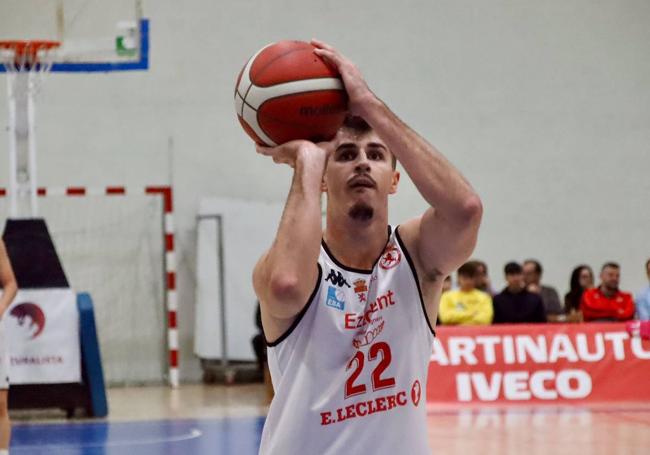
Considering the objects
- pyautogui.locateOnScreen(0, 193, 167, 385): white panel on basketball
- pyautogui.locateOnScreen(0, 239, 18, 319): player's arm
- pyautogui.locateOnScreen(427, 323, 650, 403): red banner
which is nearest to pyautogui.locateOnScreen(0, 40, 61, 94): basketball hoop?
pyautogui.locateOnScreen(0, 193, 167, 385): white panel on basketball

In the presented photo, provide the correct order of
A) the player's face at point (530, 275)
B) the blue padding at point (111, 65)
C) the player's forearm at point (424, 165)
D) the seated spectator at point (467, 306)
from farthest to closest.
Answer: the player's face at point (530, 275), the blue padding at point (111, 65), the seated spectator at point (467, 306), the player's forearm at point (424, 165)

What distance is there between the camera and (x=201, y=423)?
11.0 metres

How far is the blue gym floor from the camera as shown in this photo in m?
9.16

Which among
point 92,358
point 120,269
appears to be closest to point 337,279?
point 92,358

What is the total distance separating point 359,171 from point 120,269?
12738 millimetres

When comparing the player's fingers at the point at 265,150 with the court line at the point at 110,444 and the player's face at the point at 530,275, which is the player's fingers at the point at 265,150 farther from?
the player's face at the point at 530,275

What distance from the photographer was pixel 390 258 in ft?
10.6

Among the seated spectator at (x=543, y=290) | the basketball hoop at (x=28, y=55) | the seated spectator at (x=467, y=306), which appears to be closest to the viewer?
the basketball hoop at (x=28, y=55)

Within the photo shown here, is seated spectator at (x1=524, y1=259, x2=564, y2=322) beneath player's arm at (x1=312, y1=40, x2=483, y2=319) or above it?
beneath

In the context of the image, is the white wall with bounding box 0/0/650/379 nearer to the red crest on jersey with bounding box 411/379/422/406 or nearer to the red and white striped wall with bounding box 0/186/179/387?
the red and white striped wall with bounding box 0/186/179/387

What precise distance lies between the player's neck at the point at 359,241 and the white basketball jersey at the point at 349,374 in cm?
10

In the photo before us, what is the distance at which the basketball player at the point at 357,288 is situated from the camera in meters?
2.95

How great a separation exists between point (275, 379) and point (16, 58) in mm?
9922

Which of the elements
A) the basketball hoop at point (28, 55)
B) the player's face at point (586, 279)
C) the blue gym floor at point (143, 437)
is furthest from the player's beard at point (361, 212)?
the player's face at point (586, 279)
